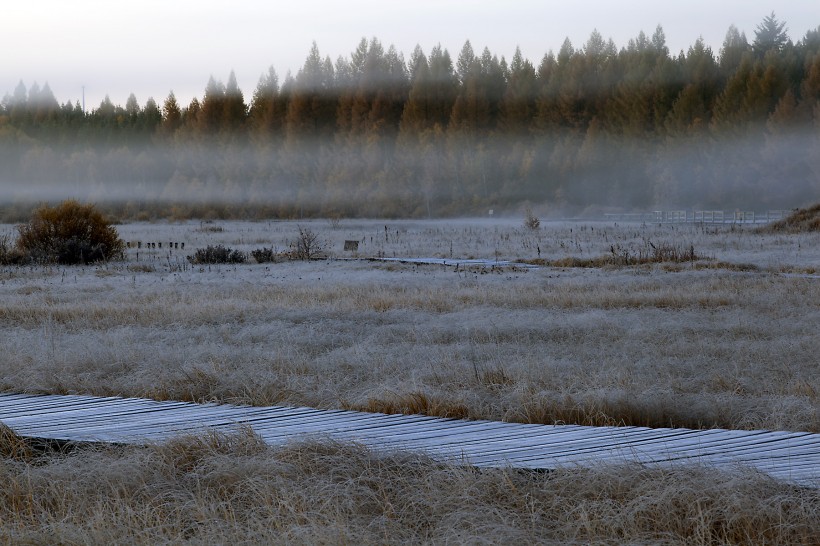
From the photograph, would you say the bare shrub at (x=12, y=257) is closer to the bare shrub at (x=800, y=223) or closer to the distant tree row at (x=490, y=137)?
the bare shrub at (x=800, y=223)

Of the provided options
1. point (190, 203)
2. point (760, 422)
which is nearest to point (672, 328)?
point (760, 422)

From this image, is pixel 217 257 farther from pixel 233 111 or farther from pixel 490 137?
pixel 233 111

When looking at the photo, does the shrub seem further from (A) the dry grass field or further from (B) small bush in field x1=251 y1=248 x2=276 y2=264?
(B) small bush in field x1=251 y1=248 x2=276 y2=264

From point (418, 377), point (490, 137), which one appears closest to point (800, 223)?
point (418, 377)

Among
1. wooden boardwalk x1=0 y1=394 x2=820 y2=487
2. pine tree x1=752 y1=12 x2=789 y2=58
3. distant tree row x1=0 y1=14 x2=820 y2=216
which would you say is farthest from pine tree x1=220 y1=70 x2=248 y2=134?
wooden boardwalk x1=0 y1=394 x2=820 y2=487

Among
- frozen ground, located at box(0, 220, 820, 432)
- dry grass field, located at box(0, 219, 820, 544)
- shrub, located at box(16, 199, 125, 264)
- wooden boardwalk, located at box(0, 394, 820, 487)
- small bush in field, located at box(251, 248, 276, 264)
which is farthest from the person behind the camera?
shrub, located at box(16, 199, 125, 264)

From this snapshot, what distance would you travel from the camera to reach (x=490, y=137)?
7762 cm

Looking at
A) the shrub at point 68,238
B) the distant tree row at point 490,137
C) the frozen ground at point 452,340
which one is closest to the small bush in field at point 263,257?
the frozen ground at point 452,340

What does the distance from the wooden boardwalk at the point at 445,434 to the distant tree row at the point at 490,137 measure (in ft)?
194

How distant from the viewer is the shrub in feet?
75.6

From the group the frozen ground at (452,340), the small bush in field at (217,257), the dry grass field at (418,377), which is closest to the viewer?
the dry grass field at (418,377)

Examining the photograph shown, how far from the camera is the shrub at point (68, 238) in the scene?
75.6ft

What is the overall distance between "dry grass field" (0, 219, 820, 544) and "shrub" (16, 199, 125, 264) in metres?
2.84

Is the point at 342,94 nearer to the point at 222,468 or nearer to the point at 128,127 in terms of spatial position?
the point at 128,127
